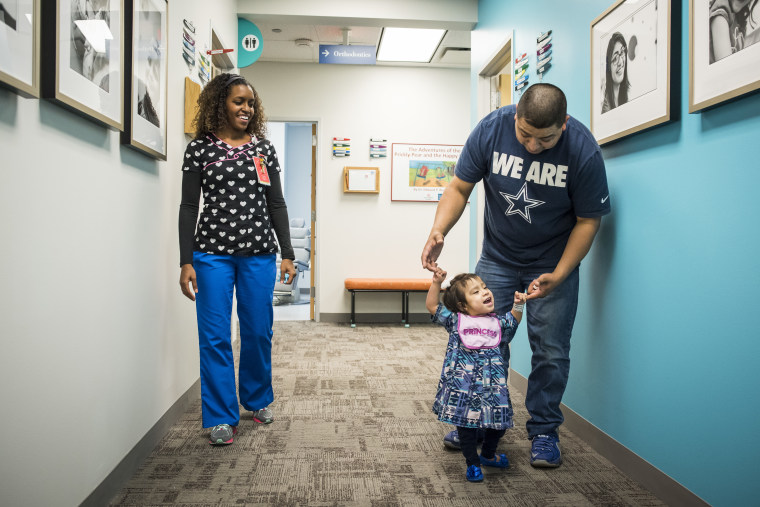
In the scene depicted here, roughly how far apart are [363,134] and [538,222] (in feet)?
12.9

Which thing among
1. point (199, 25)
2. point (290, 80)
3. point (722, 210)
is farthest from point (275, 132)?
point (722, 210)

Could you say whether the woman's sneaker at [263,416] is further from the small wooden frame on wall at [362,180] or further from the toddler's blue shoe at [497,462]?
the small wooden frame on wall at [362,180]

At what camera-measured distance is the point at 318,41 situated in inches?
203

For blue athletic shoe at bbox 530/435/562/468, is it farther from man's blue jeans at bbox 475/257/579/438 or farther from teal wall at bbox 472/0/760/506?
teal wall at bbox 472/0/760/506

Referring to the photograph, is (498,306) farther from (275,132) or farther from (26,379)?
(275,132)

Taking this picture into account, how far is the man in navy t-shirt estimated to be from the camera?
1.89 m

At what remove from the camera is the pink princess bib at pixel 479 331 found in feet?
6.08

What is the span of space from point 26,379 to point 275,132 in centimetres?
813

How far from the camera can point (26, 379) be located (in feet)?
3.96

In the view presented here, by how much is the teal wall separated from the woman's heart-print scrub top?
1.40 meters

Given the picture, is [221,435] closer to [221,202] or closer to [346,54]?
[221,202]

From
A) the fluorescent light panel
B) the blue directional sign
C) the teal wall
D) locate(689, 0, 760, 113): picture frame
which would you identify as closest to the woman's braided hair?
the teal wall

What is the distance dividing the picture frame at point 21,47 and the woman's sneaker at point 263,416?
5.45 feet

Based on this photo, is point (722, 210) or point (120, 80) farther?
point (120, 80)
